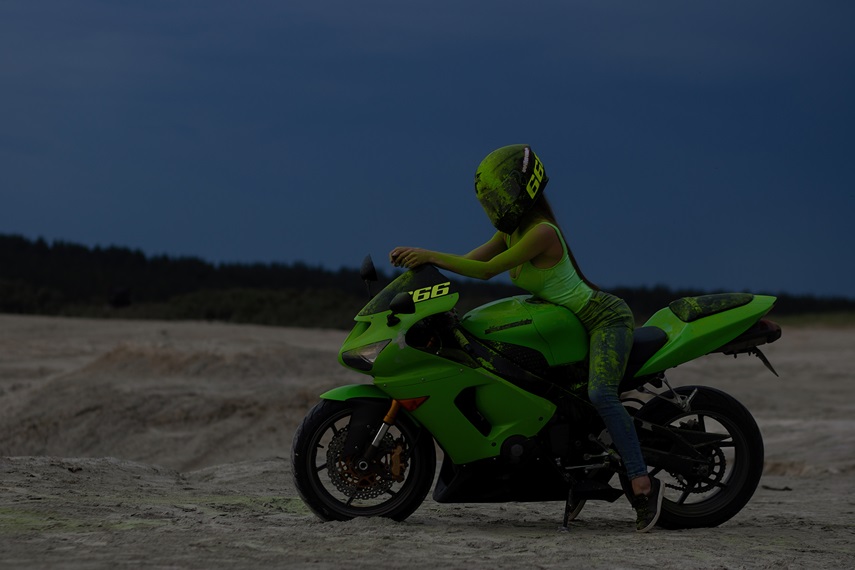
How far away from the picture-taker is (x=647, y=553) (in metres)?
5.04

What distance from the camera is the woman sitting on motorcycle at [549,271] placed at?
561cm

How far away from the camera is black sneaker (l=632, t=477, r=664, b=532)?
5777 millimetres

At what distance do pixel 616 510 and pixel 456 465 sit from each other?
175cm

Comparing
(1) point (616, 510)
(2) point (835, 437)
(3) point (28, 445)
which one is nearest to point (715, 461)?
(1) point (616, 510)

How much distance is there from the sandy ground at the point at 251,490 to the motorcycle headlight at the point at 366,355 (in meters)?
0.77

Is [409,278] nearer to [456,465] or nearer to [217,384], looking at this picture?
[456,465]

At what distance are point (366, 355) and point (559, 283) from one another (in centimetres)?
104

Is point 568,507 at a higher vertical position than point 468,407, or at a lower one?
lower

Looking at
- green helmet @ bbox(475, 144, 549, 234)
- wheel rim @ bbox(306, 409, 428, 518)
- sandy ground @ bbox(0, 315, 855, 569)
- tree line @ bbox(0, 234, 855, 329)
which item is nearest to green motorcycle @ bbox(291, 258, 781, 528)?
wheel rim @ bbox(306, 409, 428, 518)

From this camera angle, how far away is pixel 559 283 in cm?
573

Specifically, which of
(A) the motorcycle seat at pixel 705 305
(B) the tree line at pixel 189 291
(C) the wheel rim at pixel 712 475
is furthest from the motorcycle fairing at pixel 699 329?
(B) the tree line at pixel 189 291

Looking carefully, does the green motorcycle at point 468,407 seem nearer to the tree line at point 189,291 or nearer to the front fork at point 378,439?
the front fork at point 378,439

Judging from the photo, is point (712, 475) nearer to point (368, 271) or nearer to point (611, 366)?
point (611, 366)

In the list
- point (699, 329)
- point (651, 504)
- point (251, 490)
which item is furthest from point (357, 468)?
point (251, 490)
